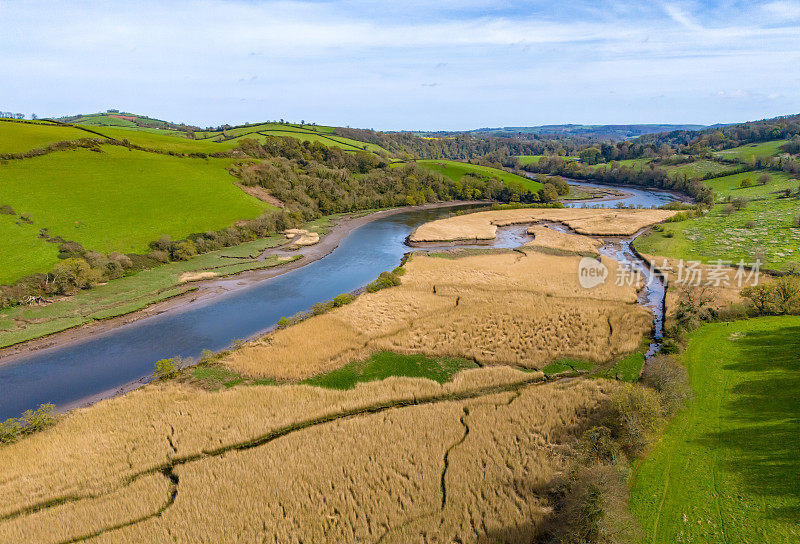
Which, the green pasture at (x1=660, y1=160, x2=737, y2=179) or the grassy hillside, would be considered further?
the grassy hillside

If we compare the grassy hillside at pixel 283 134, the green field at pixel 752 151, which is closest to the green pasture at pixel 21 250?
the grassy hillside at pixel 283 134

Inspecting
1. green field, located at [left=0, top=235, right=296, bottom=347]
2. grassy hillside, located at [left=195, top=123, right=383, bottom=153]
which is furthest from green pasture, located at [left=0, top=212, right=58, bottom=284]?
grassy hillside, located at [left=195, top=123, right=383, bottom=153]

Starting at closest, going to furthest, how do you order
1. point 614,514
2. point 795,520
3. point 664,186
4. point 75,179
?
point 614,514, point 795,520, point 75,179, point 664,186

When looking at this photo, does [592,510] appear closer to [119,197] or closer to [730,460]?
[730,460]

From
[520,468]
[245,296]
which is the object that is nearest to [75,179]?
[245,296]

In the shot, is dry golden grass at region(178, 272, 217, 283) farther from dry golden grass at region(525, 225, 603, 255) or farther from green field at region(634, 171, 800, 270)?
green field at region(634, 171, 800, 270)

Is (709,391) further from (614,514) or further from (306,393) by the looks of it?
(306,393)

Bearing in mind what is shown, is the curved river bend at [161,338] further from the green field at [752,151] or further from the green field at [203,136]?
the green field at [752,151]

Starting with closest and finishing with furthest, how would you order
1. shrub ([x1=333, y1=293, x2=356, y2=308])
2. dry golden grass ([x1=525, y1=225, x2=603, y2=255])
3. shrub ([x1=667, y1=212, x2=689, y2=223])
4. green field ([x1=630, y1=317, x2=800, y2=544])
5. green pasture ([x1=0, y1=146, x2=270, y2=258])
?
green field ([x1=630, y1=317, x2=800, y2=544]), shrub ([x1=333, y1=293, x2=356, y2=308]), green pasture ([x1=0, y1=146, x2=270, y2=258]), dry golden grass ([x1=525, y1=225, x2=603, y2=255]), shrub ([x1=667, y1=212, x2=689, y2=223])
